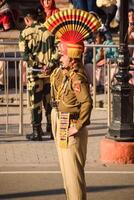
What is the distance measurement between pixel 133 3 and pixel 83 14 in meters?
13.7

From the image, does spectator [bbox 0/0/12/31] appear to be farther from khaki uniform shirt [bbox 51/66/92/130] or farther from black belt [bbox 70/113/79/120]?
black belt [bbox 70/113/79/120]

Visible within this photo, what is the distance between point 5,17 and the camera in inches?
811

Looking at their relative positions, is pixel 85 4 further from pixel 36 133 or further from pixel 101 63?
pixel 36 133

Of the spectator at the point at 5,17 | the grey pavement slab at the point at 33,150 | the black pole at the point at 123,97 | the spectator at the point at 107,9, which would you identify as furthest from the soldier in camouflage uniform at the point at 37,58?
the spectator at the point at 5,17

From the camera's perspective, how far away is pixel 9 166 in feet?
33.6

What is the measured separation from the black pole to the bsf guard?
9.97ft

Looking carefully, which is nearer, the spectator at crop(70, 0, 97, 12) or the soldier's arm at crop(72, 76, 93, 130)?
the soldier's arm at crop(72, 76, 93, 130)

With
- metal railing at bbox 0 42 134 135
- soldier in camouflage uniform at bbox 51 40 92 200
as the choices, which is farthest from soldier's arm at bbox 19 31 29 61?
A: soldier in camouflage uniform at bbox 51 40 92 200

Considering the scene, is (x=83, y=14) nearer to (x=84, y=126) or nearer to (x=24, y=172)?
(x=84, y=126)

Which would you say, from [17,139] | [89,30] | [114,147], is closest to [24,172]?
[114,147]

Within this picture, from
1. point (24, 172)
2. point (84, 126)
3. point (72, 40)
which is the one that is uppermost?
point (72, 40)

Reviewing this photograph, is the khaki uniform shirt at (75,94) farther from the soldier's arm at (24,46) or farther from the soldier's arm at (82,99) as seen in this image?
the soldier's arm at (24,46)

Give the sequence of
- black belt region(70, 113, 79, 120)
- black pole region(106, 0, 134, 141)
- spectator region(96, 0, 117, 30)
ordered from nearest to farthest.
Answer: black belt region(70, 113, 79, 120) < black pole region(106, 0, 134, 141) < spectator region(96, 0, 117, 30)

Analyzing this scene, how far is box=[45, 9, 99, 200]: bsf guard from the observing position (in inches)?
283
